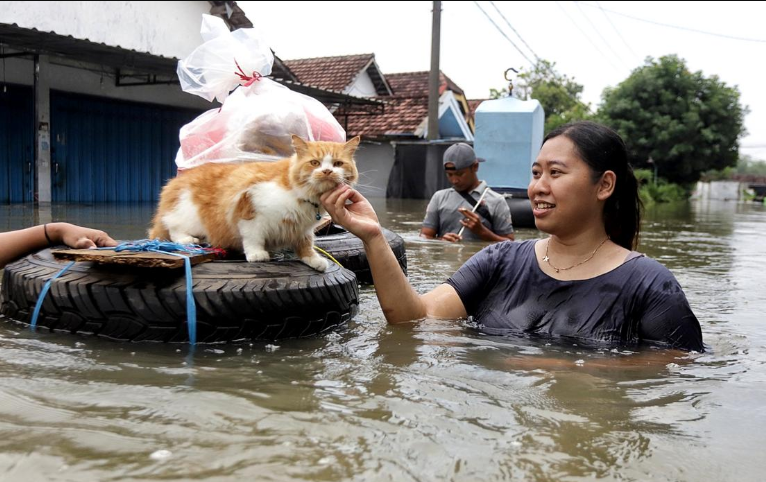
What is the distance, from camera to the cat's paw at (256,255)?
3.51 metres

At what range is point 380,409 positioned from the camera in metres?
2.32

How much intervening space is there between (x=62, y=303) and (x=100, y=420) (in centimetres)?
132

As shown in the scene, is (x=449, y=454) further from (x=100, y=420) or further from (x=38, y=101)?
(x=38, y=101)

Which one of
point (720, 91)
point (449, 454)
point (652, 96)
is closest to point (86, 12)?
point (449, 454)

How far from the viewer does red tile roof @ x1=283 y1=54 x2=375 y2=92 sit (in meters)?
23.8

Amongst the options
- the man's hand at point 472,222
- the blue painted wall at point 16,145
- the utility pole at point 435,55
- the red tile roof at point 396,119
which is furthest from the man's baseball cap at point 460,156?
the red tile roof at point 396,119

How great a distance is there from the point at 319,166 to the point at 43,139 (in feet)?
40.5

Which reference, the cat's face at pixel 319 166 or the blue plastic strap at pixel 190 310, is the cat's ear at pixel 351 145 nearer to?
the cat's face at pixel 319 166

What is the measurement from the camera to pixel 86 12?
1499 centimetres

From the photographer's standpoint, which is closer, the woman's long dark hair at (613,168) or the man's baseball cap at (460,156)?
the woman's long dark hair at (613,168)

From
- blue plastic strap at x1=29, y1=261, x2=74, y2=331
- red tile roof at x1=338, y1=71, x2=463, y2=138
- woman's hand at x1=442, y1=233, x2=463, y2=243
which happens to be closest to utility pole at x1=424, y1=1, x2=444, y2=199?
red tile roof at x1=338, y1=71, x2=463, y2=138

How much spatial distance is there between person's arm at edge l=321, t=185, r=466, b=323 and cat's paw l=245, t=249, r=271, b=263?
1.89 feet

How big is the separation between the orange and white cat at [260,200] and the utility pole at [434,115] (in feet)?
48.9

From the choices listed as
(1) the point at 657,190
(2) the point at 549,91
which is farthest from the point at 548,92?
(1) the point at 657,190
